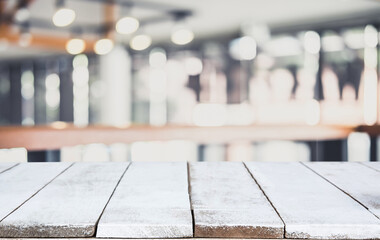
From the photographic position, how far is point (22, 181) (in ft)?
3.70

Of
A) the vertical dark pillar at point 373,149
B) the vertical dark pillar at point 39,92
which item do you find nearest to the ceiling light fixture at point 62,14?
the vertical dark pillar at point 373,149

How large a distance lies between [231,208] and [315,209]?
0.16 m

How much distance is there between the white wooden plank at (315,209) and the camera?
753mm

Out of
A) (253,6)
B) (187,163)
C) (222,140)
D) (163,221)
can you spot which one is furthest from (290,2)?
(163,221)

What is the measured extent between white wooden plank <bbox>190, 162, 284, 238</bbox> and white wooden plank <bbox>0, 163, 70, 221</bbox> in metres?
0.36

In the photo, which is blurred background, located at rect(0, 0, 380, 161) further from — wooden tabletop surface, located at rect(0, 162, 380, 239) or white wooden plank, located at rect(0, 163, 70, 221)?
wooden tabletop surface, located at rect(0, 162, 380, 239)

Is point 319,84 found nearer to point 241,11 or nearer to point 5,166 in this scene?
point 241,11

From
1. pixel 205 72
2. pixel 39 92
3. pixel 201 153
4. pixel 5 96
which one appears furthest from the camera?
pixel 5 96

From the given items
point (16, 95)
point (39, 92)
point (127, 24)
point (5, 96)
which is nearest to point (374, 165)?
point (127, 24)

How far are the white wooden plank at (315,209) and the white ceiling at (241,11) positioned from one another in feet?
15.8

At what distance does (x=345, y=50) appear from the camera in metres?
6.89

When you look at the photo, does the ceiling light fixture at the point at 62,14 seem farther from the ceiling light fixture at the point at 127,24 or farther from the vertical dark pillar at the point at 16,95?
the vertical dark pillar at the point at 16,95

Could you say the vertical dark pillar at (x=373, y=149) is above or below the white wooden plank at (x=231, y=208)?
below

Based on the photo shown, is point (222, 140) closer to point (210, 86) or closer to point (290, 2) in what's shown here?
point (290, 2)
